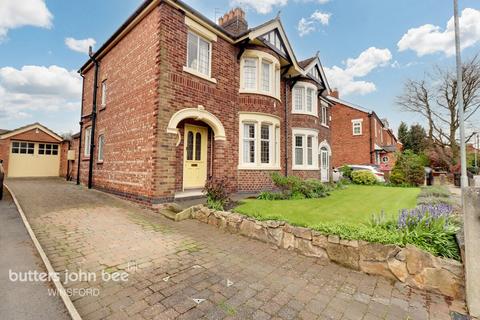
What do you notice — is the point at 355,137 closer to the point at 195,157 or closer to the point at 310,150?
the point at 310,150

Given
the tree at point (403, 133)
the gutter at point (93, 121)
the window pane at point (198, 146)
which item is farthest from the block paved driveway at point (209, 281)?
the tree at point (403, 133)

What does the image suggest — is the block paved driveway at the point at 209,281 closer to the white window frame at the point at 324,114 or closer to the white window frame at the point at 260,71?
the white window frame at the point at 260,71

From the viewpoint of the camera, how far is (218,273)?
11.5ft

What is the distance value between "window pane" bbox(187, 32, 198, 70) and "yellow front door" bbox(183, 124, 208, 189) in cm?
240

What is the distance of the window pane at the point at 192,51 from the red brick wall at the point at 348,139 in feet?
67.6

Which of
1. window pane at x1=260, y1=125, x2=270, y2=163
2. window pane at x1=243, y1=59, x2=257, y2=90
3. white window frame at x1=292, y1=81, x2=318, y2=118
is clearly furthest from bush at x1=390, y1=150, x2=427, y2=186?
window pane at x1=243, y1=59, x2=257, y2=90

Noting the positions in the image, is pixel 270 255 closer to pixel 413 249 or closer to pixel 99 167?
pixel 413 249

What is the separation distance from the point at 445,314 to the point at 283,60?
39.3 ft

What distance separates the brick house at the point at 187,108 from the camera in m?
7.47

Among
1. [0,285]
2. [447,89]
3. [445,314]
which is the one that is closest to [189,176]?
[0,285]

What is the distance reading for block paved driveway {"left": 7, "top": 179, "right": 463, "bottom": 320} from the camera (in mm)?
2622

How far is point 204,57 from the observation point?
9016mm

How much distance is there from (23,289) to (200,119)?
6.72 meters

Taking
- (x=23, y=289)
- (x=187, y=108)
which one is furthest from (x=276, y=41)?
(x=23, y=289)
